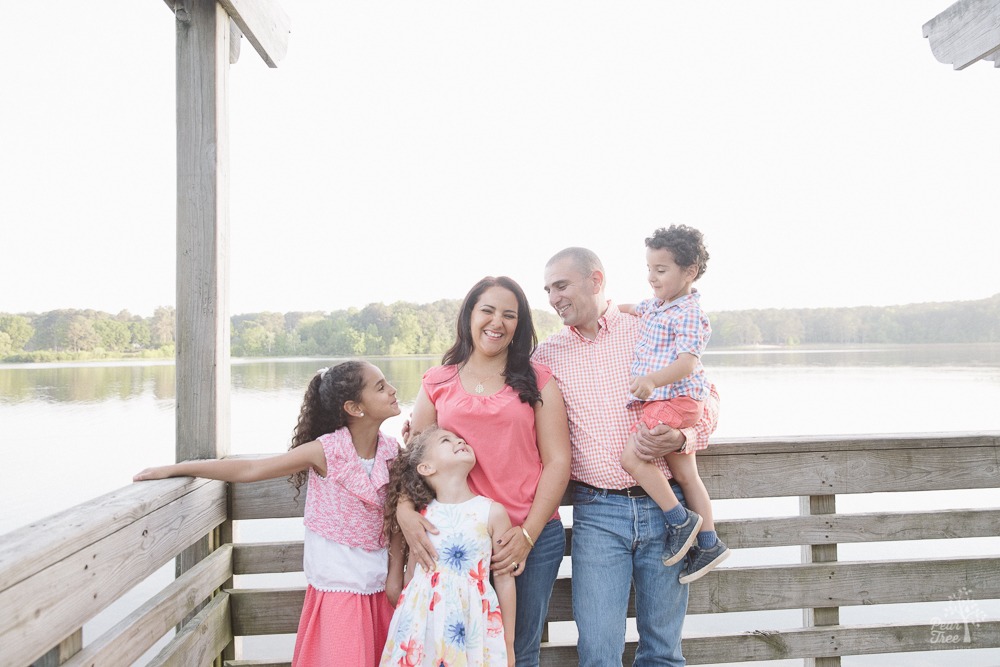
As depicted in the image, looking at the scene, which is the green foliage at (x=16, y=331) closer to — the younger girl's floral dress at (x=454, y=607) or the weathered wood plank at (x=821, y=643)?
the younger girl's floral dress at (x=454, y=607)

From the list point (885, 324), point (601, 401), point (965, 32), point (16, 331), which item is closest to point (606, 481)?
point (601, 401)

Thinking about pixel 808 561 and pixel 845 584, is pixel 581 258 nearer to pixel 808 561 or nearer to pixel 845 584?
pixel 808 561

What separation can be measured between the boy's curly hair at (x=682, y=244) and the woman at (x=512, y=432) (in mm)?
524

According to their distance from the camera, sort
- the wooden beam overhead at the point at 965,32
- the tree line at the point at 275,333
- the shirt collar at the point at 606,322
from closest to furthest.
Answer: the shirt collar at the point at 606,322 < the wooden beam overhead at the point at 965,32 < the tree line at the point at 275,333

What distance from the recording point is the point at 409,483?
202 cm

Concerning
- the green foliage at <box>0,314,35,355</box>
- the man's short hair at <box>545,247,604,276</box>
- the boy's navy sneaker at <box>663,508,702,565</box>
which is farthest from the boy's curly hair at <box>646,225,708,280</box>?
the green foliage at <box>0,314,35,355</box>

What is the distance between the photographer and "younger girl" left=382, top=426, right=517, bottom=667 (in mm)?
1872

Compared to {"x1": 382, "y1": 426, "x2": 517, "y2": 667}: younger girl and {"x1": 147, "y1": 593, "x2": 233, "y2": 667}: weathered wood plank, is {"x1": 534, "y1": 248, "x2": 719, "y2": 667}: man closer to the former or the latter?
{"x1": 382, "y1": 426, "x2": 517, "y2": 667}: younger girl

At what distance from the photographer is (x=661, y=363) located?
6.85 feet

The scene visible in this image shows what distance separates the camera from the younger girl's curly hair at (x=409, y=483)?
79.3 inches

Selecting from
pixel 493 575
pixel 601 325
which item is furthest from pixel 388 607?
pixel 601 325

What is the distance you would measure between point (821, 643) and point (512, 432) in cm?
161

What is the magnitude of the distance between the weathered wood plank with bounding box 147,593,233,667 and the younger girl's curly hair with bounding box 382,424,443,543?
707 mm

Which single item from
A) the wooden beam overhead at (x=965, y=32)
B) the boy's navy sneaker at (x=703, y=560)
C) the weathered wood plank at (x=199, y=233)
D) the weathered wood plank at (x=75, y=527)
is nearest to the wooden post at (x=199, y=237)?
the weathered wood plank at (x=199, y=233)
